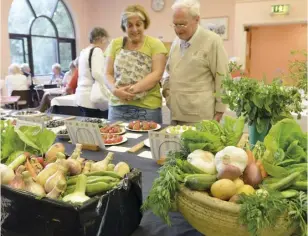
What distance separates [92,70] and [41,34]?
214 inches

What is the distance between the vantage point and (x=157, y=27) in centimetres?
739

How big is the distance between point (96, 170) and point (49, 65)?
744 cm

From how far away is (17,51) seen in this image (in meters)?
6.90

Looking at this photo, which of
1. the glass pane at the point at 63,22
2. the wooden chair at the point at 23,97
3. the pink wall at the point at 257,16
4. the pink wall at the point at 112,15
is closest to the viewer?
the wooden chair at the point at 23,97

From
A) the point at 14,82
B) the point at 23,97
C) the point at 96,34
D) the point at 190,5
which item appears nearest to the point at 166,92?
the point at 190,5

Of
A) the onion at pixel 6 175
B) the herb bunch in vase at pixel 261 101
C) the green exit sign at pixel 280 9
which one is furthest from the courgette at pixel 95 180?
the green exit sign at pixel 280 9

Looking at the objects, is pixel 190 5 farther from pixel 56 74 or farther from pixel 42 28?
pixel 42 28

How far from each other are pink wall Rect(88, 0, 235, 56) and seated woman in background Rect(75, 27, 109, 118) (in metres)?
4.40

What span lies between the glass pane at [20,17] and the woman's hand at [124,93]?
583 centimetres

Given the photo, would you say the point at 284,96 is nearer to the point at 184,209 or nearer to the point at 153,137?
the point at 153,137

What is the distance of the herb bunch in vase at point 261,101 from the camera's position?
3.46 feet

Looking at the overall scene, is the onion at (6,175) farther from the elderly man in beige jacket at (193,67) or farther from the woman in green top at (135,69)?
the elderly man in beige jacket at (193,67)

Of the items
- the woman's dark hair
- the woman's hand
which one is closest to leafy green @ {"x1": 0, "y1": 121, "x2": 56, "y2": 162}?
the woman's hand

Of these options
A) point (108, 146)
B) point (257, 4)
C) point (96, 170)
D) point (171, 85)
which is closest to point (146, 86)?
point (171, 85)
